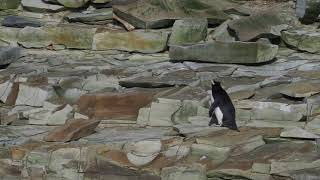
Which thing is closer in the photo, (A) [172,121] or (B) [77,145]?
(B) [77,145]

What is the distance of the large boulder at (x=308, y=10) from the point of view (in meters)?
11.1

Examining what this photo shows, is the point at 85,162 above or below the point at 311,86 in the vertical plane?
below

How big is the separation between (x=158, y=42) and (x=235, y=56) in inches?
57.1

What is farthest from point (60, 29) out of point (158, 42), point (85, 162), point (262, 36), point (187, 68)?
point (85, 162)

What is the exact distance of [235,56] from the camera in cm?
1023

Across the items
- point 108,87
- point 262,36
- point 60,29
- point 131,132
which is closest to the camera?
point 131,132

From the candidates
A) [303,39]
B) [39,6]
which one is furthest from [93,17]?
[303,39]

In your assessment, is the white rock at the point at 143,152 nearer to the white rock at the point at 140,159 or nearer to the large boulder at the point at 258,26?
the white rock at the point at 140,159

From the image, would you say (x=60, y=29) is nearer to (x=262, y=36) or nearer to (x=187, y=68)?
(x=187, y=68)

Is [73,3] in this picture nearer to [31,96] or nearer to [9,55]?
[9,55]

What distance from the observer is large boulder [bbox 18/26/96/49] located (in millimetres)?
11508

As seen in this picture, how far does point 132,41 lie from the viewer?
1120cm

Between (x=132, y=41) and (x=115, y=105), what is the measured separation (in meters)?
2.38

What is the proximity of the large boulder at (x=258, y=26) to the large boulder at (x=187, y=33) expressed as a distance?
0.49 m
